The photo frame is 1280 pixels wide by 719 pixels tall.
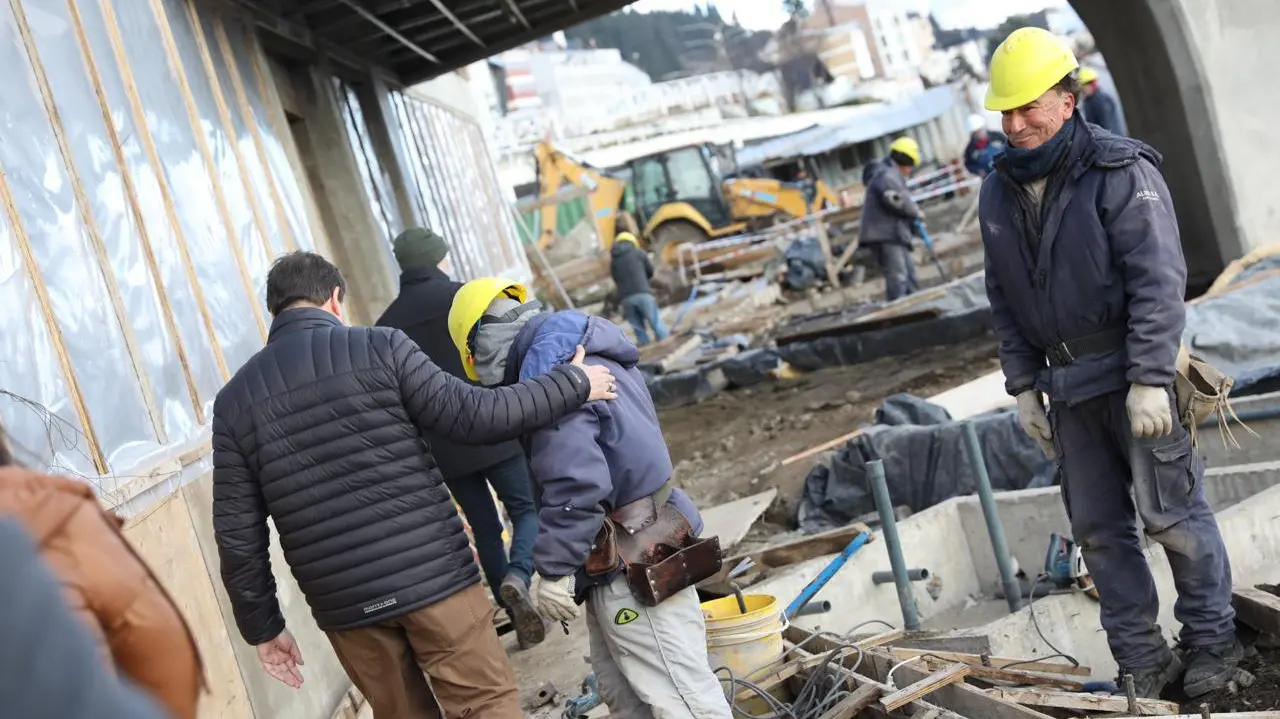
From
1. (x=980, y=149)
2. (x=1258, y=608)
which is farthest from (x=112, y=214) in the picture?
(x=980, y=149)

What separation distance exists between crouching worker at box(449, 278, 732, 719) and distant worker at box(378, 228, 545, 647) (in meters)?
1.97

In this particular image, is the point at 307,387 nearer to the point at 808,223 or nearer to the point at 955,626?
the point at 955,626

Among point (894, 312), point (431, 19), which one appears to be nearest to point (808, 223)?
point (894, 312)

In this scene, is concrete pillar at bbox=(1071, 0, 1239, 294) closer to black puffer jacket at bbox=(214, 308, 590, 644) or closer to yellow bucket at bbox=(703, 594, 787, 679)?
yellow bucket at bbox=(703, 594, 787, 679)

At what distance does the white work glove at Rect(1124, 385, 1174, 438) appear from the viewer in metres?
3.59

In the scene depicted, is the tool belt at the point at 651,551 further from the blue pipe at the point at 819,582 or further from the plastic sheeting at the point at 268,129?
the plastic sheeting at the point at 268,129

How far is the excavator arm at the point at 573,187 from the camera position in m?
26.6

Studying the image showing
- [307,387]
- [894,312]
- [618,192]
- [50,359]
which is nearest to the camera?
[307,387]

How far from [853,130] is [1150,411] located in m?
35.2

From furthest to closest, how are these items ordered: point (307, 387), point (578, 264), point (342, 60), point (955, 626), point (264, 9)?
1. point (578, 264)
2. point (342, 60)
3. point (264, 9)
4. point (955, 626)
5. point (307, 387)

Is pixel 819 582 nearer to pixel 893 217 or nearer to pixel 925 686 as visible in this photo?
pixel 925 686

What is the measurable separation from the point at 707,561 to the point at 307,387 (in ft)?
4.25

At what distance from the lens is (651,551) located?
12.1 ft

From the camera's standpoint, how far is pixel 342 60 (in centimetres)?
988
